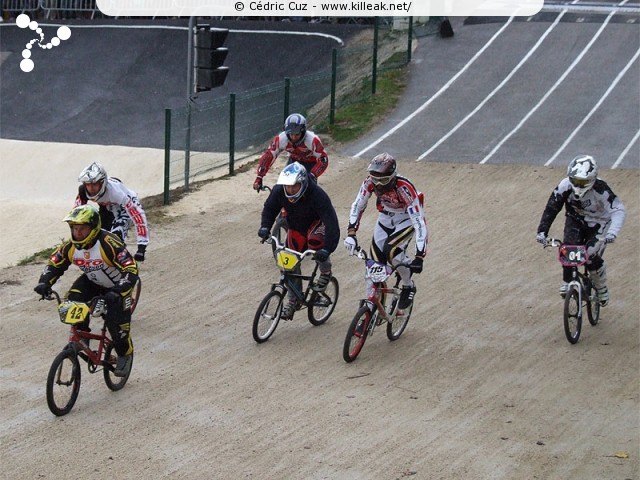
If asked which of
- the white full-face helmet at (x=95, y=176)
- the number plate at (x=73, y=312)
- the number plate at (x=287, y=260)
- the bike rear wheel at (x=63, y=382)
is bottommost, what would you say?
the bike rear wheel at (x=63, y=382)

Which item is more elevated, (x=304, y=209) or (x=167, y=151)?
(x=304, y=209)

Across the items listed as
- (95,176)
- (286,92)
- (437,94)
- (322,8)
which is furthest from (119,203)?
(322,8)

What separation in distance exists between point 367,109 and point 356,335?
46.7 feet

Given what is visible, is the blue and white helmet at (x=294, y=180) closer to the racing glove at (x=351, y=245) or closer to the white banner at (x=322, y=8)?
the racing glove at (x=351, y=245)

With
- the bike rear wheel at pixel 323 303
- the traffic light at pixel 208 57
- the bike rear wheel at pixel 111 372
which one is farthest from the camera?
the traffic light at pixel 208 57

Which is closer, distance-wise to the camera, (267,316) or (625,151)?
(267,316)

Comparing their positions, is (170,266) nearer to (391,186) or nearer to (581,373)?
(391,186)

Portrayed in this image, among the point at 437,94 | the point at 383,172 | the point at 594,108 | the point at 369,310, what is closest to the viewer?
the point at 369,310

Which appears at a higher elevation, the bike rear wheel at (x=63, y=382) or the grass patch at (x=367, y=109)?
the bike rear wheel at (x=63, y=382)

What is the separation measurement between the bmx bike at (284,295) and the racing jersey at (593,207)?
2.54 meters

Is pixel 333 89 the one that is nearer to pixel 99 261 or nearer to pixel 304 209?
pixel 304 209

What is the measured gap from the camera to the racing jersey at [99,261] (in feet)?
31.2

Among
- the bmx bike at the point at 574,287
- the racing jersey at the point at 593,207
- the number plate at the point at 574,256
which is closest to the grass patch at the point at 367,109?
the racing jersey at the point at 593,207

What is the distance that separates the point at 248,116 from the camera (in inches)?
838
